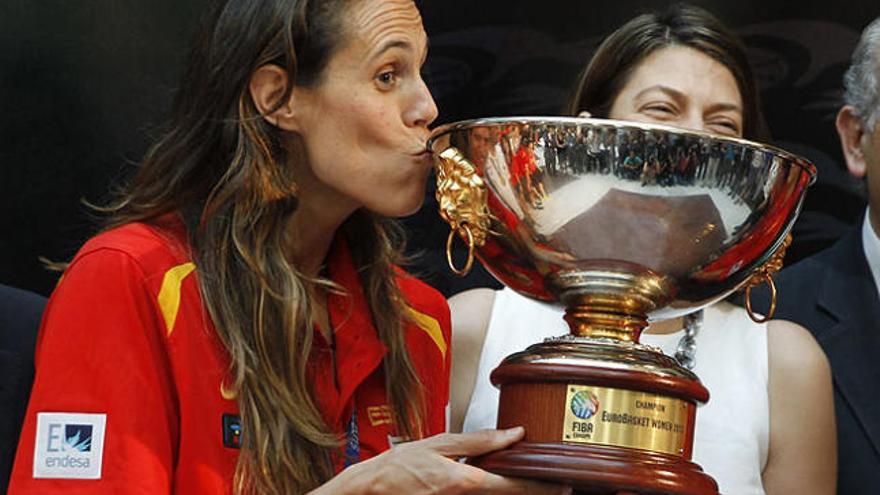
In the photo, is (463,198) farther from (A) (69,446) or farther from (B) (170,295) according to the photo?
(A) (69,446)

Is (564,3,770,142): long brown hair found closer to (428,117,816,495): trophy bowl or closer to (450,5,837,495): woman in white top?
(450,5,837,495): woman in white top

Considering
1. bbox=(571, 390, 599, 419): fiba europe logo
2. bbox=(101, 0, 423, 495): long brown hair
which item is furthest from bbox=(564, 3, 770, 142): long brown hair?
bbox=(571, 390, 599, 419): fiba europe logo

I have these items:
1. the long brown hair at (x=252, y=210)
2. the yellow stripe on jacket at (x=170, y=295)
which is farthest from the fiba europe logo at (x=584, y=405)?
the yellow stripe on jacket at (x=170, y=295)

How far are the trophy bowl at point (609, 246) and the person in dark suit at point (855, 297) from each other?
2.81 feet

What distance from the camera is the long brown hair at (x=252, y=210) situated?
204cm

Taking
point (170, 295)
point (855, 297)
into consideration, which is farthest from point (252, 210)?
point (855, 297)

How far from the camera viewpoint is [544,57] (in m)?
2.92

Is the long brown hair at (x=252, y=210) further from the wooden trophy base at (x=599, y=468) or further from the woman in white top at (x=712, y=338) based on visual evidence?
the woman in white top at (x=712, y=338)

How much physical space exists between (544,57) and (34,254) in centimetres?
90

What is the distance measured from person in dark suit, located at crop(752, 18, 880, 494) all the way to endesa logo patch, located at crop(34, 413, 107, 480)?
1278mm

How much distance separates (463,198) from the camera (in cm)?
194

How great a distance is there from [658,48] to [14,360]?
1061mm

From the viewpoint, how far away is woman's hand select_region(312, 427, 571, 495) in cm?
184

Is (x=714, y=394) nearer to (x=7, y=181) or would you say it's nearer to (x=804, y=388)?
(x=804, y=388)
